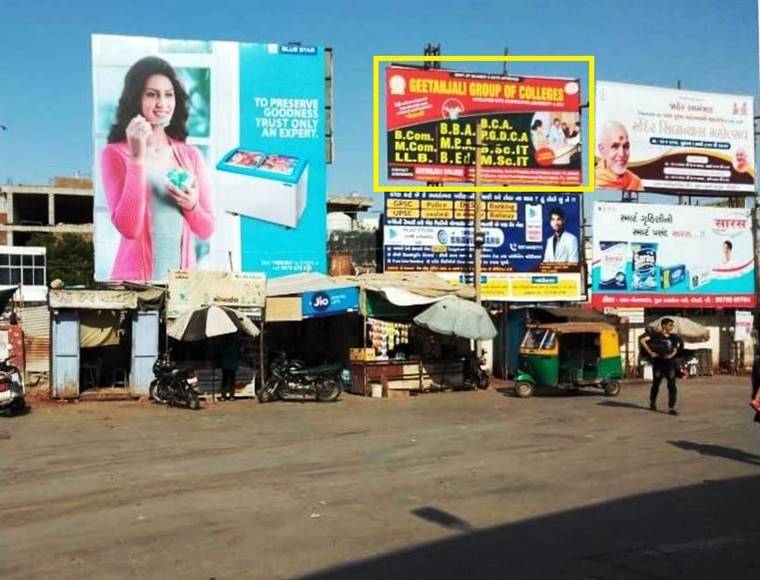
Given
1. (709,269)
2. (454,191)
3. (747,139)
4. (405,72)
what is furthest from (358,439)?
(747,139)

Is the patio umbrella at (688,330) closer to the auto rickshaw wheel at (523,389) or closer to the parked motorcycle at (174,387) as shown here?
the auto rickshaw wheel at (523,389)

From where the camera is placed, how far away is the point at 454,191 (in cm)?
2488

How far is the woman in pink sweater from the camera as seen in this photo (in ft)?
77.2

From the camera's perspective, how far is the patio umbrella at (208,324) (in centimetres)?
1848

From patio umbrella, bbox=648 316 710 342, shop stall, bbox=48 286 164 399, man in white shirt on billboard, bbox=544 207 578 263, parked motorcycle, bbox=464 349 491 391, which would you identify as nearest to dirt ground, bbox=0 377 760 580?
shop stall, bbox=48 286 164 399

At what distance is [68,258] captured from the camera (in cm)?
6944

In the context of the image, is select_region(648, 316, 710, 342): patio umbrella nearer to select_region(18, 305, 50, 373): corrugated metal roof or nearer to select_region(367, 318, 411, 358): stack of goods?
select_region(367, 318, 411, 358): stack of goods

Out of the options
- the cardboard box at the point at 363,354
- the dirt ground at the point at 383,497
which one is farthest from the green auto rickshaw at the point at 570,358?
the dirt ground at the point at 383,497

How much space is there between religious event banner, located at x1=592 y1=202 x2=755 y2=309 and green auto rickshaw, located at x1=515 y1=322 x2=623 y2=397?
6831 mm

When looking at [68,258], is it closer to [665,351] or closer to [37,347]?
[37,347]

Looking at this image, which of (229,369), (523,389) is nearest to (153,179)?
(229,369)

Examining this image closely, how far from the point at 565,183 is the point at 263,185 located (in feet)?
31.1

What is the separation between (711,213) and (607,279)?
15.9ft

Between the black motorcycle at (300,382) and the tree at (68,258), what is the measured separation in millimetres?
41530
